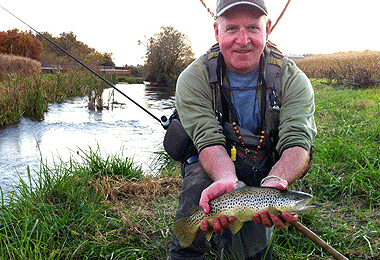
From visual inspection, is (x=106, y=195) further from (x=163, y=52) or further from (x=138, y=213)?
(x=163, y=52)

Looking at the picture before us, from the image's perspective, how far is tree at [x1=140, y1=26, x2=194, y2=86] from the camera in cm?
4138

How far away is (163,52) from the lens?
4181 cm

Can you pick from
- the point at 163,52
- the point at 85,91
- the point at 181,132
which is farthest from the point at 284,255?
the point at 163,52

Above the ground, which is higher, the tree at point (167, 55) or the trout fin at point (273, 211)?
the tree at point (167, 55)

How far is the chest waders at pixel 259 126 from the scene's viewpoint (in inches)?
120

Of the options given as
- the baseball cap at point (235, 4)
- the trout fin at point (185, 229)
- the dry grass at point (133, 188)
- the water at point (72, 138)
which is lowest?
the water at point (72, 138)

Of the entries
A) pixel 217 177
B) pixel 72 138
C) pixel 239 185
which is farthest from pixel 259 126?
pixel 72 138

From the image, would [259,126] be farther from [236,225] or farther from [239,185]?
[236,225]

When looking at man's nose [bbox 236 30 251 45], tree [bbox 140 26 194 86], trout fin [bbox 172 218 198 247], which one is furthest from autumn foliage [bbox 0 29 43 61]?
trout fin [bbox 172 218 198 247]

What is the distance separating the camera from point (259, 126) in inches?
124

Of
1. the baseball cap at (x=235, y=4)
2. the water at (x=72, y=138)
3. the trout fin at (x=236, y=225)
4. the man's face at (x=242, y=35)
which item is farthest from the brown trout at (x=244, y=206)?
the water at (x=72, y=138)

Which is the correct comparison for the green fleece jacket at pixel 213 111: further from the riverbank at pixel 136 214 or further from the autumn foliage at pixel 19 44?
the autumn foliage at pixel 19 44

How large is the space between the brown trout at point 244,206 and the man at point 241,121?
0.21 m

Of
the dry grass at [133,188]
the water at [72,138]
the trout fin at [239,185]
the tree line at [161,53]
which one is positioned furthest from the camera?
the tree line at [161,53]
